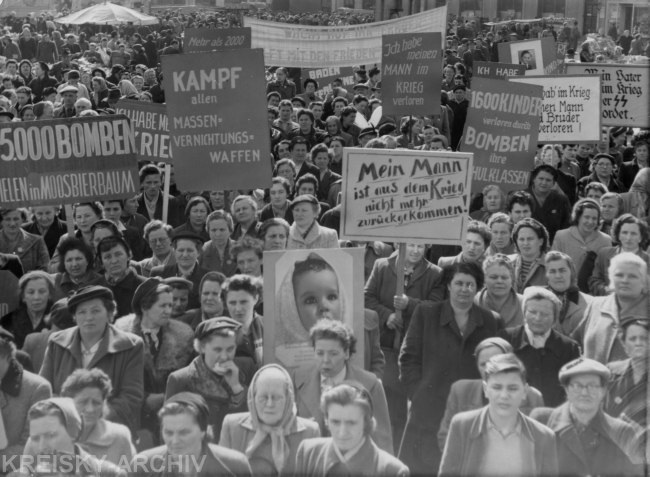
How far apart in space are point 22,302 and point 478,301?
2381 mm

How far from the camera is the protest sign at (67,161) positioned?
303 inches

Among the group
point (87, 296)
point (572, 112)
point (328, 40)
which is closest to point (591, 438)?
point (87, 296)

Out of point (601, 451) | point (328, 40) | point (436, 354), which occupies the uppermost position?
point (328, 40)

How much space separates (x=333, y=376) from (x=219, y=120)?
11.2ft

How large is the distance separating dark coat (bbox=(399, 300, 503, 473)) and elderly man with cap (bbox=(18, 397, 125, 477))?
1828 mm

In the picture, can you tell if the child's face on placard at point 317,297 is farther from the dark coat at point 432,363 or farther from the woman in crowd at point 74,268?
the woman in crowd at point 74,268

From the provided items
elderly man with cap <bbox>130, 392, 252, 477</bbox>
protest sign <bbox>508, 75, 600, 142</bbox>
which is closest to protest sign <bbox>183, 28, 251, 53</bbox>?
protest sign <bbox>508, 75, 600, 142</bbox>

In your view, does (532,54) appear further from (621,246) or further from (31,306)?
(31,306)

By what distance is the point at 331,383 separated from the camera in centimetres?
513

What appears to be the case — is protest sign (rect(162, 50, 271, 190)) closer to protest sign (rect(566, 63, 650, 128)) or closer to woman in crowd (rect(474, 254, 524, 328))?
woman in crowd (rect(474, 254, 524, 328))

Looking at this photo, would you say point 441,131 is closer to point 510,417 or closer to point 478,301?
point 478,301

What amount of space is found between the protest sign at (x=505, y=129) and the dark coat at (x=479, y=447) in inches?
188

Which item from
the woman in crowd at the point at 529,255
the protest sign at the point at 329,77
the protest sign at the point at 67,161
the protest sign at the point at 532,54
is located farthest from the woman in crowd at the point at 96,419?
the protest sign at the point at 329,77

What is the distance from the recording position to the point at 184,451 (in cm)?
433
